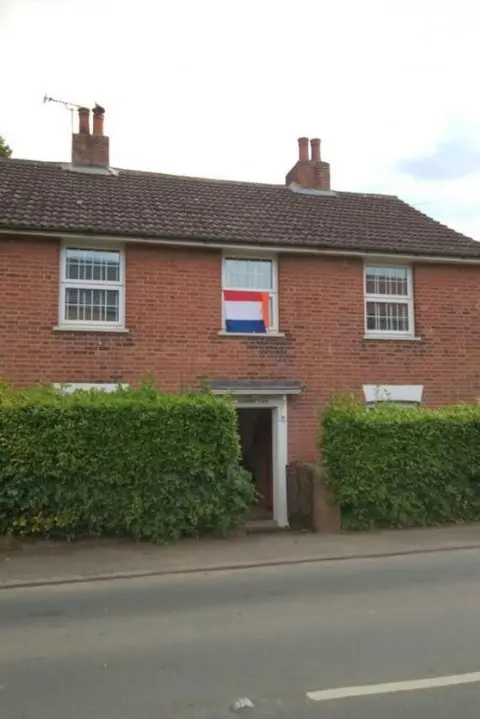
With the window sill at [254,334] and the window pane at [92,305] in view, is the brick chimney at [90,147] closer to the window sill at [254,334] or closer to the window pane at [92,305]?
the window pane at [92,305]

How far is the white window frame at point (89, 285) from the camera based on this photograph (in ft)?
43.5

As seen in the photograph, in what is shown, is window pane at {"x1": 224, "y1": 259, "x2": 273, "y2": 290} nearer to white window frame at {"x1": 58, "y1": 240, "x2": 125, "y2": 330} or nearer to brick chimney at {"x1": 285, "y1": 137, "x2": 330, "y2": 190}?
white window frame at {"x1": 58, "y1": 240, "x2": 125, "y2": 330}

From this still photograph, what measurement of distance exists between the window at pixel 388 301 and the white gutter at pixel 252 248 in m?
0.39

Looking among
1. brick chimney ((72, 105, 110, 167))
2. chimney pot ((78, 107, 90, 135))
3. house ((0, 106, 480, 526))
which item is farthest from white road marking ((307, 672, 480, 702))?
chimney pot ((78, 107, 90, 135))

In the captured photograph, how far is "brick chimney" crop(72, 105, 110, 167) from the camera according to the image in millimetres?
16188

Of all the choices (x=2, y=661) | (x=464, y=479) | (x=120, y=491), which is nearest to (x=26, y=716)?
(x=2, y=661)

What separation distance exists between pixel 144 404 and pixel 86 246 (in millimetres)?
4146

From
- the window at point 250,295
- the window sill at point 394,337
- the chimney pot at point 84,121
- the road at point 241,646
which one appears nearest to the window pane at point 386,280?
the window sill at point 394,337

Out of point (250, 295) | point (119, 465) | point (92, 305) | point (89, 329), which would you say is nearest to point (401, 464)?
point (250, 295)

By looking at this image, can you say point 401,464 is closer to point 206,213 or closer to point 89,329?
point 89,329

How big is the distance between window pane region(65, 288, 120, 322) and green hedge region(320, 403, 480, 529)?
14.9 ft

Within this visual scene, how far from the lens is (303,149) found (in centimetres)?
1823

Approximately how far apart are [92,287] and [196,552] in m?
A: 5.68

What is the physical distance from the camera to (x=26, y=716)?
430 cm
